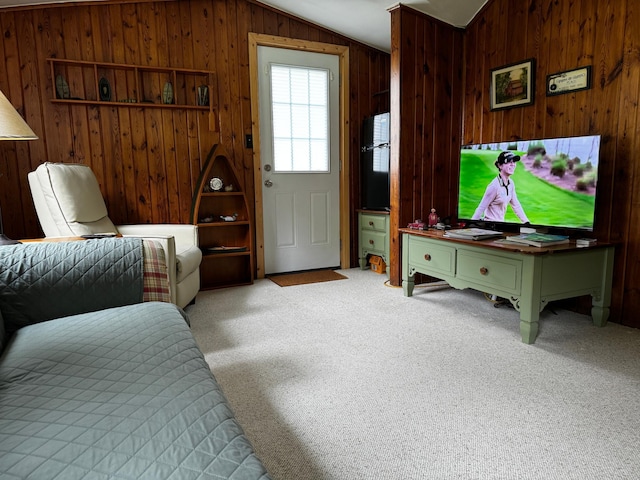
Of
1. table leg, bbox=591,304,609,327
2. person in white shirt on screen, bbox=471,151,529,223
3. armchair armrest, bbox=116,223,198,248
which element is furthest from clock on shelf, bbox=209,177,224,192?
table leg, bbox=591,304,609,327

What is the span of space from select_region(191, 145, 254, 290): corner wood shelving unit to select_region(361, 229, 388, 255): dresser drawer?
116 cm

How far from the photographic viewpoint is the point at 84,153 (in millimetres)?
3307

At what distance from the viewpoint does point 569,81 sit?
9.00ft

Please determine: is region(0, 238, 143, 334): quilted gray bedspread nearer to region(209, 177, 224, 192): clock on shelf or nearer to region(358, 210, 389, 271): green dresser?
region(209, 177, 224, 192): clock on shelf

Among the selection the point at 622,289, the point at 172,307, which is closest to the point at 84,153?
the point at 172,307

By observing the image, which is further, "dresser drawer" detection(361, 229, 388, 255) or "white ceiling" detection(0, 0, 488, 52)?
"dresser drawer" detection(361, 229, 388, 255)

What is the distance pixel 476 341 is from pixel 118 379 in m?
1.91

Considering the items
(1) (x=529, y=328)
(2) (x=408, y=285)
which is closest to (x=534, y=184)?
(1) (x=529, y=328)

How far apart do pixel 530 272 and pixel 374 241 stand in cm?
190

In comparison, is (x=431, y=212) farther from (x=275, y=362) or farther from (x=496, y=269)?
(x=275, y=362)

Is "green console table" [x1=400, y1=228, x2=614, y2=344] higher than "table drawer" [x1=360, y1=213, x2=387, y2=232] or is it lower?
lower

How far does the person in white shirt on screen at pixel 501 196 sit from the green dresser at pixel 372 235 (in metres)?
0.99

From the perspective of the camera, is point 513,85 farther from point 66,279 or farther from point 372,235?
point 66,279

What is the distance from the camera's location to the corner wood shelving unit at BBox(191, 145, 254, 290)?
11.7 ft
